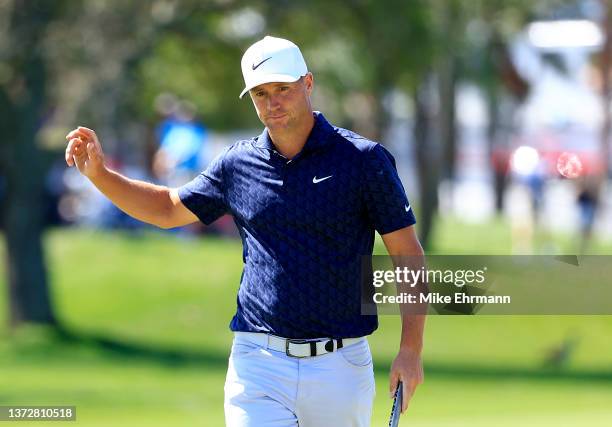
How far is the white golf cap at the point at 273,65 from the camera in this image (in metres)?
→ 5.45

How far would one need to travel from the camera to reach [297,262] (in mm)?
5531

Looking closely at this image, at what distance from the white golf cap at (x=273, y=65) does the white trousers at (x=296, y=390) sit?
1.01 m

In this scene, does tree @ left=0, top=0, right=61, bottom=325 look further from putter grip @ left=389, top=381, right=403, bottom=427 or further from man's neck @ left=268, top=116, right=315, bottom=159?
putter grip @ left=389, top=381, right=403, bottom=427

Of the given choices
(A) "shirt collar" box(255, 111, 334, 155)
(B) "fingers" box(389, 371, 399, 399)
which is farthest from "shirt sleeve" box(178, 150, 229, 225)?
(B) "fingers" box(389, 371, 399, 399)

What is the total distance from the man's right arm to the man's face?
680mm

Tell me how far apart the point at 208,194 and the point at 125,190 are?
348mm

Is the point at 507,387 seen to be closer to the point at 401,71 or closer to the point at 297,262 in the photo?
the point at 401,71

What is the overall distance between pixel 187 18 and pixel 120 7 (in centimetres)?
91

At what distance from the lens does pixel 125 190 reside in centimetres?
597

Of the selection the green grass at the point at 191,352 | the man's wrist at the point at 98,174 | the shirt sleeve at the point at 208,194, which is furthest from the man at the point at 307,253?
the green grass at the point at 191,352

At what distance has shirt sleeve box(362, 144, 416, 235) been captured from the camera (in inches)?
216

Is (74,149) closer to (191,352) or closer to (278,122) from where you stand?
(278,122)

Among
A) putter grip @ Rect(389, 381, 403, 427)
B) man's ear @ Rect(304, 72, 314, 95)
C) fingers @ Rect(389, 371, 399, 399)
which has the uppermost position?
man's ear @ Rect(304, 72, 314, 95)

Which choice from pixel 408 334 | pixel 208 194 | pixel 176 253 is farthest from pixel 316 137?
pixel 176 253
